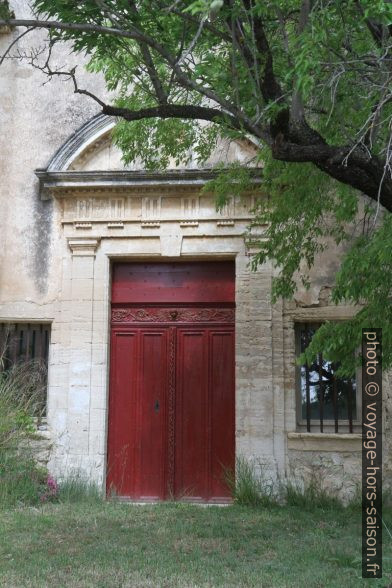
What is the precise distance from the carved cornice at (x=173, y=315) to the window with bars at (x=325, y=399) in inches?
42.9

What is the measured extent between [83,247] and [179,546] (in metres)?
3.89

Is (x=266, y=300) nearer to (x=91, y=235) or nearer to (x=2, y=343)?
(x=91, y=235)

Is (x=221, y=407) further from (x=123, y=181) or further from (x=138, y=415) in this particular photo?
(x=123, y=181)

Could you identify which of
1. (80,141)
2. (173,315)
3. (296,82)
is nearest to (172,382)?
(173,315)

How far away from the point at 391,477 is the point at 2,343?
462 cm

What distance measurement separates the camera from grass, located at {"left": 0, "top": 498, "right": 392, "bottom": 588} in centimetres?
435

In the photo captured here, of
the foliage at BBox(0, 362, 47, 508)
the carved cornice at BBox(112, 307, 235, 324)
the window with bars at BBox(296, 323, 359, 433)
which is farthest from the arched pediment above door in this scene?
the foliage at BBox(0, 362, 47, 508)

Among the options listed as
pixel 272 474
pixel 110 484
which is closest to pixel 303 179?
pixel 272 474

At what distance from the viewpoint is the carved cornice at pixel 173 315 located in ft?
26.3

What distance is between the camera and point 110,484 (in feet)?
25.4

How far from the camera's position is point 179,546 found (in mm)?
5211

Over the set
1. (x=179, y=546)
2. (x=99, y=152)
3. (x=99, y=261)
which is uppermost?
(x=99, y=152)

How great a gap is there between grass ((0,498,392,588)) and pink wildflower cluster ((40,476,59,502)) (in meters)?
0.25

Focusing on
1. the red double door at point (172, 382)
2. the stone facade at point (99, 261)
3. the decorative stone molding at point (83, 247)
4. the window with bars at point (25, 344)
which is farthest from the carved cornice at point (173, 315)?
the window with bars at point (25, 344)
